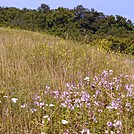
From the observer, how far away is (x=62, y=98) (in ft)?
9.16

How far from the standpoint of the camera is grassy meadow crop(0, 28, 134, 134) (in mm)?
2318

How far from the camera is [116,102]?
103 inches

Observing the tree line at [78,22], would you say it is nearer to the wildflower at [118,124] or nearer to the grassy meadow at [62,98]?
the grassy meadow at [62,98]

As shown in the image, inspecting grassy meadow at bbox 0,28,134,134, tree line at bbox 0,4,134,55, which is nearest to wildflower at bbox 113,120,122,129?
grassy meadow at bbox 0,28,134,134

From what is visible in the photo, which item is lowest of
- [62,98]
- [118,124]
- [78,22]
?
[118,124]

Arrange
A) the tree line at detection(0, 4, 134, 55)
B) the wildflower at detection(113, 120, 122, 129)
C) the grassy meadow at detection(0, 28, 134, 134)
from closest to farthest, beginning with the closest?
1. the wildflower at detection(113, 120, 122, 129)
2. the grassy meadow at detection(0, 28, 134, 134)
3. the tree line at detection(0, 4, 134, 55)

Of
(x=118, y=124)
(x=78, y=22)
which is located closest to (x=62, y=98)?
(x=118, y=124)

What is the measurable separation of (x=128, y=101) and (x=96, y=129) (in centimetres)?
54

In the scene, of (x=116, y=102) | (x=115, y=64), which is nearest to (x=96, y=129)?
(x=116, y=102)

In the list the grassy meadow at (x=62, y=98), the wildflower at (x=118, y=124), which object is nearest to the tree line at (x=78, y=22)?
the grassy meadow at (x=62, y=98)

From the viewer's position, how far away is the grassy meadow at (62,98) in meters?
2.32

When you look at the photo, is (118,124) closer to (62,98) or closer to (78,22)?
(62,98)

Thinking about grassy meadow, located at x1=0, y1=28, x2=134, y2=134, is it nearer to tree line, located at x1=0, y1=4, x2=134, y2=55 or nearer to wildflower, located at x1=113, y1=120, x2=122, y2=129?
wildflower, located at x1=113, y1=120, x2=122, y2=129

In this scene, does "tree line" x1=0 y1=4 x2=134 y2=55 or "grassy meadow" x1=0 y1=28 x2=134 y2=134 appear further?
"tree line" x1=0 y1=4 x2=134 y2=55
